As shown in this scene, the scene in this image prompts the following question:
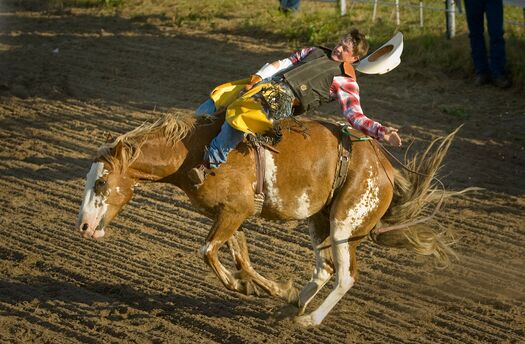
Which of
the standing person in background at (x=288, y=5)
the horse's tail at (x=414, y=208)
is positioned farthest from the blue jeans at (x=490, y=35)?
the horse's tail at (x=414, y=208)

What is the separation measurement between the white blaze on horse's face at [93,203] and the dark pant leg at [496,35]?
24.1ft

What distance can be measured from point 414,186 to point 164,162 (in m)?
1.85

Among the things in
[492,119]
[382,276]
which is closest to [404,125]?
[492,119]

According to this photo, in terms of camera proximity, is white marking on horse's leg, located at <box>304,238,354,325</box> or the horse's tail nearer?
white marking on horse's leg, located at <box>304,238,354,325</box>

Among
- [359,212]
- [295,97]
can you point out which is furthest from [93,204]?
[359,212]

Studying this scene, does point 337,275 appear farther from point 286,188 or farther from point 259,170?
point 259,170

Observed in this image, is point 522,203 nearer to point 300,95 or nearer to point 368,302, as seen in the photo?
point 368,302

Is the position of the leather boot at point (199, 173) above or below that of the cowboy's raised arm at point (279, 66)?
below

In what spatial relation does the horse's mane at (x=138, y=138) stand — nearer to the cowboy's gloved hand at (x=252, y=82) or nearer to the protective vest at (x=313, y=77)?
the cowboy's gloved hand at (x=252, y=82)

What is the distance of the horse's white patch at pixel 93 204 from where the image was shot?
607cm

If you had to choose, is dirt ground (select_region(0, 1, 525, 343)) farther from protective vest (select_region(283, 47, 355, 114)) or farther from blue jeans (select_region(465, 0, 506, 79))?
protective vest (select_region(283, 47, 355, 114))

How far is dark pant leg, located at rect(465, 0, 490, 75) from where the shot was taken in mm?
12000

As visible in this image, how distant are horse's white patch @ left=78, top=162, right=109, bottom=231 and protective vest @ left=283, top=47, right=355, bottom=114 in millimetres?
1415

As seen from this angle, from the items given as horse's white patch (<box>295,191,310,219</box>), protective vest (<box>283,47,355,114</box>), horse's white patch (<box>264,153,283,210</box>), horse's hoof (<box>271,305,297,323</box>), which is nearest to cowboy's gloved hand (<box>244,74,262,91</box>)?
protective vest (<box>283,47,355,114</box>)
